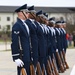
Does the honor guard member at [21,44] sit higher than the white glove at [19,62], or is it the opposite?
the honor guard member at [21,44]

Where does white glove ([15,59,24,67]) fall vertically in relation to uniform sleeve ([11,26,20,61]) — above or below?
below

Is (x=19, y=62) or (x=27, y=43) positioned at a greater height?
(x=27, y=43)

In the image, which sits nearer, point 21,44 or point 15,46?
point 15,46

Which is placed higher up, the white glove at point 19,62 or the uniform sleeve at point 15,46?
the uniform sleeve at point 15,46

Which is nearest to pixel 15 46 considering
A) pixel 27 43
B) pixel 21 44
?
pixel 21 44

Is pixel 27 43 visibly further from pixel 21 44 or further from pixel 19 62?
pixel 19 62

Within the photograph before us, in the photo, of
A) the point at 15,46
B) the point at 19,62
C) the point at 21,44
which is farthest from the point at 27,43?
the point at 19,62

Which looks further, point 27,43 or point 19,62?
point 27,43

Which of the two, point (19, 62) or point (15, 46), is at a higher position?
point (15, 46)

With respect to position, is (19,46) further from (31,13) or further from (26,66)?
(31,13)

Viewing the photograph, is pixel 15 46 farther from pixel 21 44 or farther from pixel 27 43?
pixel 27 43

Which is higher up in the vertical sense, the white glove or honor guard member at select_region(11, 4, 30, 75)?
honor guard member at select_region(11, 4, 30, 75)

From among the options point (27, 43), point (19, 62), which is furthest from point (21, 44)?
point (19, 62)

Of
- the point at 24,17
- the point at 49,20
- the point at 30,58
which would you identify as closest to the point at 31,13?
the point at 24,17
